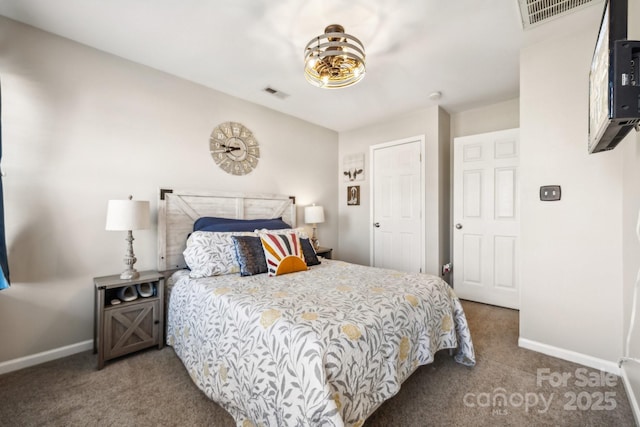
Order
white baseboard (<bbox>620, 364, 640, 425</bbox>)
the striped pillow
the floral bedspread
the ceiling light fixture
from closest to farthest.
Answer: the floral bedspread
white baseboard (<bbox>620, 364, 640, 425</bbox>)
the ceiling light fixture
the striped pillow

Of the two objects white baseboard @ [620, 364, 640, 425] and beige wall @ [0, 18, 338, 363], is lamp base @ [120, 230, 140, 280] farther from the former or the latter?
white baseboard @ [620, 364, 640, 425]

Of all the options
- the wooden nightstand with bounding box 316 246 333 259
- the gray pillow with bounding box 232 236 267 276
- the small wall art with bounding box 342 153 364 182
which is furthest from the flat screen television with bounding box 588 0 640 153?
the small wall art with bounding box 342 153 364 182

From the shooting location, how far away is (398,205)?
3.72 metres

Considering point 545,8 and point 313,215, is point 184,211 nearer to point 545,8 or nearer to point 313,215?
point 313,215

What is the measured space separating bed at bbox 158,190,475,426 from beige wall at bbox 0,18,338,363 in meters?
0.43

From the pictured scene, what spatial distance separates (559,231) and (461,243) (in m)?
1.38

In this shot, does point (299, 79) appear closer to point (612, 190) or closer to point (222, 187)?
point (222, 187)

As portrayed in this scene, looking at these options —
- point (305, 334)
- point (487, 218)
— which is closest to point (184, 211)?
point (305, 334)

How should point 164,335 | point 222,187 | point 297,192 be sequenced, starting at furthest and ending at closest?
point 297,192 < point 222,187 < point 164,335

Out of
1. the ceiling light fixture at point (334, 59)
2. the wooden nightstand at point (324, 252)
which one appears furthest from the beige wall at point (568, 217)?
the wooden nightstand at point (324, 252)

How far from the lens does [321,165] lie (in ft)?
13.4

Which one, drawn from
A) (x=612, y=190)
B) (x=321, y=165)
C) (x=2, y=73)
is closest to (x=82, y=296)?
(x=2, y=73)

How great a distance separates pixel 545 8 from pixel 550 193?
127 cm

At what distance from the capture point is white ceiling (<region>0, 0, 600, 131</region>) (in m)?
1.75
